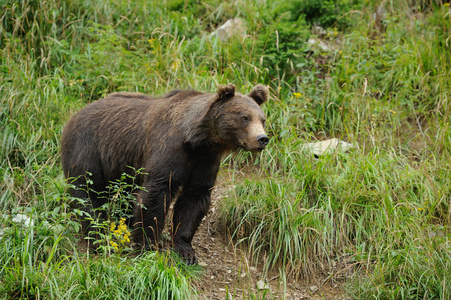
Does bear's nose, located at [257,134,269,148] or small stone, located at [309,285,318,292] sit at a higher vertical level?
Answer: bear's nose, located at [257,134,269,148]

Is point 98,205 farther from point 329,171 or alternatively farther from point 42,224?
point 329,171

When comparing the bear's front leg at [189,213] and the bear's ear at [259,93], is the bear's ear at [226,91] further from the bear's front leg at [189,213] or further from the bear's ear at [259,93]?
the bear's front leg at [189,213]

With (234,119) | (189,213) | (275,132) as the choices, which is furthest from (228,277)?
(275,132)

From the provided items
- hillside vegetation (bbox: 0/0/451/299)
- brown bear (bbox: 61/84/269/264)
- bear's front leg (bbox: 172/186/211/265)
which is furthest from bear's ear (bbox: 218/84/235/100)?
hillside vegetation (bbox: 0/0/451/299)

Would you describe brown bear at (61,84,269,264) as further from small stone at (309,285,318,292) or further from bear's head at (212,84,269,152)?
small stone at (309,285,318,292)

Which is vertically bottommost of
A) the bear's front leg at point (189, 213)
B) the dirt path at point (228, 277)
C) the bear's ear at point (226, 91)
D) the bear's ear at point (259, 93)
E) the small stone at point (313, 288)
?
the small stone at point (313, 288)

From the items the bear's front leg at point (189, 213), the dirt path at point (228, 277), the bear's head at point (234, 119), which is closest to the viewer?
the bear's head at point (234, 119)

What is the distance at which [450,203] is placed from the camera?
633 cm

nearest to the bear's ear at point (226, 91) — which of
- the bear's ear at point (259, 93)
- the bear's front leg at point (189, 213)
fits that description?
the bear's ear at point (259, 93)

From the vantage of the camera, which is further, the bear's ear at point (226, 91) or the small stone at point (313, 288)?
the small stone at point (313, 288)

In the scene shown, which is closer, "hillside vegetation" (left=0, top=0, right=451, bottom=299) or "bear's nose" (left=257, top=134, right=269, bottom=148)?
"hillside vegetation" (left=0, top=0, right=451, bottom=299)

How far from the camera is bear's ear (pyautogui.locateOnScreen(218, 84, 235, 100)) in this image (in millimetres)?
5332

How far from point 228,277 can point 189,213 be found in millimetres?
853

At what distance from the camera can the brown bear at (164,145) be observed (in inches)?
209
